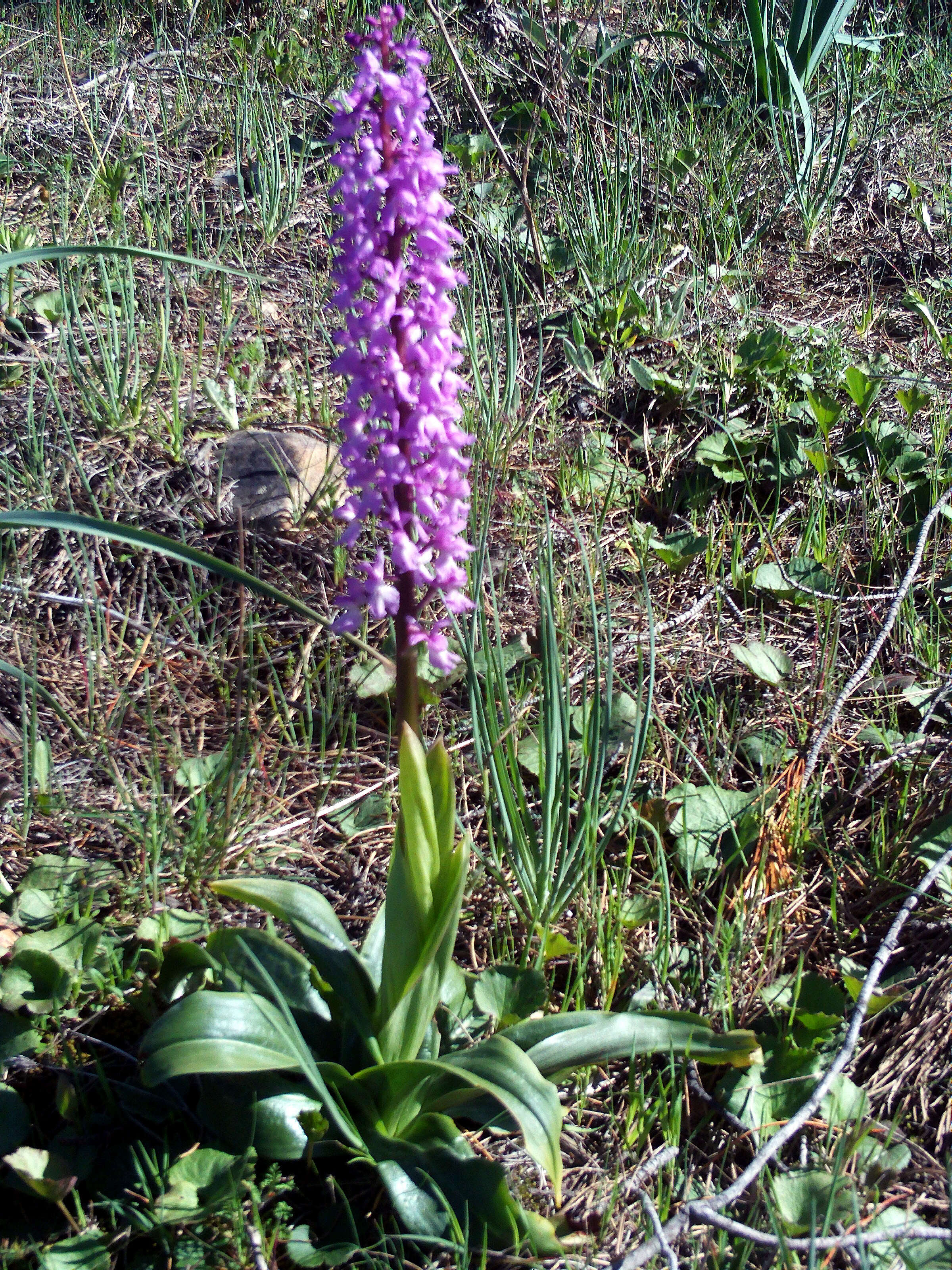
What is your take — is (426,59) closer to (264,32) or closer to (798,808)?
(798,808)

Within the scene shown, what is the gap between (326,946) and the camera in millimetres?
1439

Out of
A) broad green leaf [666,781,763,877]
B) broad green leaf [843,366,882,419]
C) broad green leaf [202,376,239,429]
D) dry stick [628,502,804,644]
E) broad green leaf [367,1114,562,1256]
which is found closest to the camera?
broad green leaf [367,1114,562,1256]

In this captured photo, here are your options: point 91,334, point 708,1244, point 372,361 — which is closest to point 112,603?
point 91,334

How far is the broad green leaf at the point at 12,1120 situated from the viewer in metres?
1.36

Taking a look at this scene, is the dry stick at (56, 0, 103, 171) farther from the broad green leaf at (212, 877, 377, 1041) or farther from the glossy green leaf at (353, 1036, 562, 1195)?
the glossy green leaf at (353, 1036, 562, 1195)

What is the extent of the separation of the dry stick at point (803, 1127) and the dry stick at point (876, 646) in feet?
1.05

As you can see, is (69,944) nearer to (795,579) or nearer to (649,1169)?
(649,1169)

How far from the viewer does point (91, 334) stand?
2943mm

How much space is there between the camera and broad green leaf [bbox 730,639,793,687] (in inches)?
85.9

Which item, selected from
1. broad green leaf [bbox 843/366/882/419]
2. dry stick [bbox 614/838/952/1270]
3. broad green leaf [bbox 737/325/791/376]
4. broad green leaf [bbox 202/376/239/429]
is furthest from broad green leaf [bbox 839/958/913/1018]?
broad green leaf [bbox 202/376/239/429]

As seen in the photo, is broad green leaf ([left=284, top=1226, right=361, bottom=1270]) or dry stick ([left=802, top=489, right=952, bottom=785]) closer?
broad green leaf ([left=284, top=1226, right=361, bottom=1270])

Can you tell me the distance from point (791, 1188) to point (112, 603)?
180 cm

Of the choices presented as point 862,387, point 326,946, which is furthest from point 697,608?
point 326,946

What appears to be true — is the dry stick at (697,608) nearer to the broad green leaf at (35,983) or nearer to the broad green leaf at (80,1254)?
the broad green leaf at (35,983)
